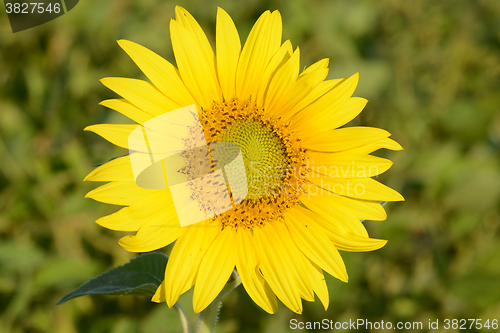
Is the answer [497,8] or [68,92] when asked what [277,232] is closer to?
[68,92]

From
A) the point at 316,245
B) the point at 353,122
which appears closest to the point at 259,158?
the point at 316,245

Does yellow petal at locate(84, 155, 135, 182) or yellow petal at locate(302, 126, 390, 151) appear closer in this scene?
yellow petal at locate(84, 155, 135, 182)

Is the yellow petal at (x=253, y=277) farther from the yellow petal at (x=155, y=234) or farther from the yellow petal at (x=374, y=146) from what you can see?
the yellow petal at (x=374, y=146)

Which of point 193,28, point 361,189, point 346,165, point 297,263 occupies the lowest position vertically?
point 297,263

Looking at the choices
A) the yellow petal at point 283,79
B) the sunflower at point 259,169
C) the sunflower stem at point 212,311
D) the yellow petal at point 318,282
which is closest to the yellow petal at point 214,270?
the sunflower at point 259,169

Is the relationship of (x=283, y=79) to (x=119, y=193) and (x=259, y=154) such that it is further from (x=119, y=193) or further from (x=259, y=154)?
(x=119, y=193)

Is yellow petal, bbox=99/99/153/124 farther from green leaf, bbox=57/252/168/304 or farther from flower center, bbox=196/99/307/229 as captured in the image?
green leaf, bbox=57/252/168/304

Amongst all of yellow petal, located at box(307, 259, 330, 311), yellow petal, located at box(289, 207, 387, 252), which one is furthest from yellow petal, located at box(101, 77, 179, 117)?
yellow petal, located at box(307, 259, 330, 311)

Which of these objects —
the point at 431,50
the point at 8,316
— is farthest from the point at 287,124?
the point at 431,50
